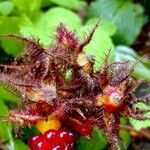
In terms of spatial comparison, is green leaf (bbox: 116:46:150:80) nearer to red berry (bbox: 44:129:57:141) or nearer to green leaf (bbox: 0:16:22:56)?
green leaf (bbox: 0:16:22:56)

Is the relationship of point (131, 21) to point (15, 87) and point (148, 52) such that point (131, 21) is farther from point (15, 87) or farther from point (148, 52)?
point (15, 87)

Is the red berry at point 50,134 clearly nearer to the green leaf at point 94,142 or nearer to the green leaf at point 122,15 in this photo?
the green leaf at point 94,142

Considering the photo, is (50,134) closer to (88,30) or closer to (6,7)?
(88,30)

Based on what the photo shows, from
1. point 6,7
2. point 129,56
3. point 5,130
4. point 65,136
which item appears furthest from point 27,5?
point 65,136

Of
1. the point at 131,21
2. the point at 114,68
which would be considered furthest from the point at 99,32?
the point at 131,21

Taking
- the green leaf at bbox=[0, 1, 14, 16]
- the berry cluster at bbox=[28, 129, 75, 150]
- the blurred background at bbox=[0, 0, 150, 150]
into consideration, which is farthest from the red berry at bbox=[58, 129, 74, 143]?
the green leaf at bbox=[0, 1, 14, 16]

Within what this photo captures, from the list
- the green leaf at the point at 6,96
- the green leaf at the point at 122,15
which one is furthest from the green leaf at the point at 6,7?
the green leaf at the point at 122,15
